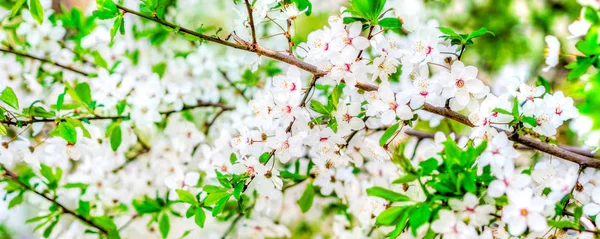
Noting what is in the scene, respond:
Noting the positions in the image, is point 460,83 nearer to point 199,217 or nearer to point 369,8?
point 369,8

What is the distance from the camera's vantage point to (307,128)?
3.52 ft

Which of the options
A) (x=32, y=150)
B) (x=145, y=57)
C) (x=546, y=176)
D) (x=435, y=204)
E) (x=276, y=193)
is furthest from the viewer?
(x=145, y=57)

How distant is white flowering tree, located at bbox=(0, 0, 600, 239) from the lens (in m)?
0.91

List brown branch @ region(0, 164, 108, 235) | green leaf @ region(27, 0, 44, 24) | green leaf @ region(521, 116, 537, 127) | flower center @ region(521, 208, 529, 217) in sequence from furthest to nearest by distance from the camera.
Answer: brown branch @ region(0, 164, 108, 235) < green leaf @ region(27, 0, 44, 24) < green leaf @ region(521, 116, 537, 127) < flower center @ region(521, 208, 529, 217)

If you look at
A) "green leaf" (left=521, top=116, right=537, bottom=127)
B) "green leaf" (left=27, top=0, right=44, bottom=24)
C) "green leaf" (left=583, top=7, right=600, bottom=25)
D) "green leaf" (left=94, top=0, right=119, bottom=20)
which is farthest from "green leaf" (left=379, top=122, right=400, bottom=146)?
"green leaf" (left=27, top=0, right=44, bottom=24)

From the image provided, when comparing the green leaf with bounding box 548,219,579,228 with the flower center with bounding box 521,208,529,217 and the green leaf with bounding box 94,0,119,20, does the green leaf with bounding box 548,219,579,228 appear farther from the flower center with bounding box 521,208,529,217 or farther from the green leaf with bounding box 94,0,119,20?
the green leaf with bounding box 94,0,119,20

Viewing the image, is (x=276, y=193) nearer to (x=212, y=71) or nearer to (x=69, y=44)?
(x=212, y=71)

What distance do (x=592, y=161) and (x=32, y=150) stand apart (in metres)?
1.27

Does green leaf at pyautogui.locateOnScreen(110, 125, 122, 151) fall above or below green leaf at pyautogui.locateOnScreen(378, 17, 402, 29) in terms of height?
below

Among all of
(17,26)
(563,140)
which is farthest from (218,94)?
(563,140)

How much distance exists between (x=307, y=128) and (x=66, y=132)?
53cm

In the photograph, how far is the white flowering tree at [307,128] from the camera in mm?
913

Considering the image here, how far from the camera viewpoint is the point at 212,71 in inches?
72.9

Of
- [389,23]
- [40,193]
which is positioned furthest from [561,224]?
[40,193]
